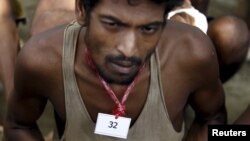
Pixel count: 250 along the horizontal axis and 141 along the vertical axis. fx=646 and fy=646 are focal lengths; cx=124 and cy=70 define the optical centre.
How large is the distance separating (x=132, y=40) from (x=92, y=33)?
4.7 inches

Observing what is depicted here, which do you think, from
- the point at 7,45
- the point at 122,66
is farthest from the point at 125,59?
the point at 7,45

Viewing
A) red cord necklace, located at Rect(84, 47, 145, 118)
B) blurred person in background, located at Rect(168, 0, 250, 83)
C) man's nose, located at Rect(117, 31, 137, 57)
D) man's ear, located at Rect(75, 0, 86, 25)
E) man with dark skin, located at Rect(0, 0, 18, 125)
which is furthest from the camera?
man with dark skin, located at Rect(0, 0, 18, 125)

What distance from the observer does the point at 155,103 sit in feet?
6.43

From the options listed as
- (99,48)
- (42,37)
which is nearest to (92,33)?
(99,48)

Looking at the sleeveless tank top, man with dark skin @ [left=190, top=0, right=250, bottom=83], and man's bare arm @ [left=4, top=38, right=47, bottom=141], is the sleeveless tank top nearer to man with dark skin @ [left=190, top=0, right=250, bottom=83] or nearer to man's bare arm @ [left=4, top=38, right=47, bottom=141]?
man's bare arm @ [left=4, top=38, right=47, bottom=141]

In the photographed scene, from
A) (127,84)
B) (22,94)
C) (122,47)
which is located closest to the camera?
(122,47)

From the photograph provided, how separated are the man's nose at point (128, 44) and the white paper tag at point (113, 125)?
37 cm

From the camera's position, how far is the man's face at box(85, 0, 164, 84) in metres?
1.61

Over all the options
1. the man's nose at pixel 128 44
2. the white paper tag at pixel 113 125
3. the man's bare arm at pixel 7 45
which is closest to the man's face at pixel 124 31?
the man's nose at pixel 128 44

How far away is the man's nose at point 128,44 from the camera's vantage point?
1.61 metres

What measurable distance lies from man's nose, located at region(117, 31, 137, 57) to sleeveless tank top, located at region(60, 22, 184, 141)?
295 millimetres

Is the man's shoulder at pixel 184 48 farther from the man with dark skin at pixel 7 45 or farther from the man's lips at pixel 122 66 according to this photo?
the man with dark skin at pixel 7 45

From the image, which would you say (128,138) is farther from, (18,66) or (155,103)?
(18,66)

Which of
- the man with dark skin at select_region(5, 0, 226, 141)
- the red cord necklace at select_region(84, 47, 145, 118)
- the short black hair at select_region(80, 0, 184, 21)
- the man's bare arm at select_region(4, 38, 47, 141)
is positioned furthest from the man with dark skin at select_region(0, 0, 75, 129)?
the short black hair at select_region(80, 0, 184, 21)
